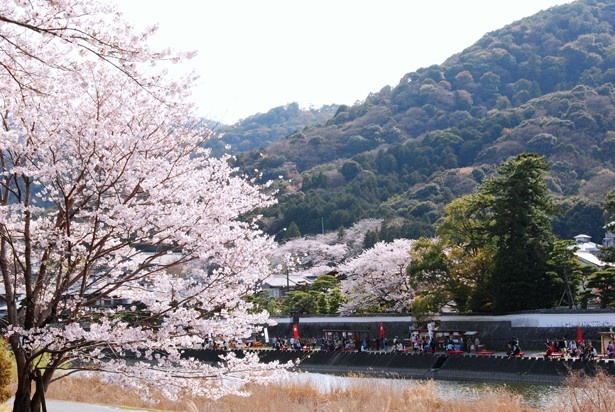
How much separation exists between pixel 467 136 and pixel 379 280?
4879 centimetres

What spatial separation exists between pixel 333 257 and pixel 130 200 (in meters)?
51.7

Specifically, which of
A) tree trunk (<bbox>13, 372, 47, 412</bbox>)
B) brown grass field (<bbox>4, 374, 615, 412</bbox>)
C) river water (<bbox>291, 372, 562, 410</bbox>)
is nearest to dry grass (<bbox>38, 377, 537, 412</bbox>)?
brown grass field (<bbox>4, 374, 615, 412</bbox>)

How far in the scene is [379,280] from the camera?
38469 millimetres

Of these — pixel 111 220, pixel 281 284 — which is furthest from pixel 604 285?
pixel 281 284

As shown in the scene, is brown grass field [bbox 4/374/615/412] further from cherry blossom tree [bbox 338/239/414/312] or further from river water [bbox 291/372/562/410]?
cherry blossom tree [bbox 338/239/414/312]

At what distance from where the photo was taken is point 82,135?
7.30 meters

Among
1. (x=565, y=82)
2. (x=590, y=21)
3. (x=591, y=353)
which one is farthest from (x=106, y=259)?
(x=590, y=21)

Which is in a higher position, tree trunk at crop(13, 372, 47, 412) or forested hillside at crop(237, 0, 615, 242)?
forested hillside at crop(237, 0, 615, 242)

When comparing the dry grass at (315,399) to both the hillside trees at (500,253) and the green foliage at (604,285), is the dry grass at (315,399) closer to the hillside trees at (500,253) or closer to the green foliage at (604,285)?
the hillside trees at (500,253)

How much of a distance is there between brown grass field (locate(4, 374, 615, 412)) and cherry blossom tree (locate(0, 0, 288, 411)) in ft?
12.0

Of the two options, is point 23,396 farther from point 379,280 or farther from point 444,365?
point 379,280

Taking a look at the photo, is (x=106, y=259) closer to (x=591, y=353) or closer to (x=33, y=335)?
(x=33, y=335)

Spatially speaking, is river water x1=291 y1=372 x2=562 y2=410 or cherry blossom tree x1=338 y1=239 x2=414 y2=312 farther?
cherry blossom tree x1=338 y1=239 x2=414 y2=312

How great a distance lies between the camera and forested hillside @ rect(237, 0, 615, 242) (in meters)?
68.1
